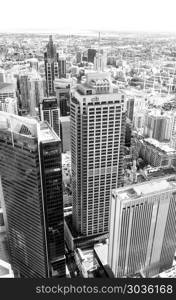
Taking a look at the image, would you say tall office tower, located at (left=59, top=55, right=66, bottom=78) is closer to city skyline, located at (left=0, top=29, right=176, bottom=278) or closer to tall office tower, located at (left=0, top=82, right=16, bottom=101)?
tall office tower, located at (left=0, top=82, right=16, bottom=101)

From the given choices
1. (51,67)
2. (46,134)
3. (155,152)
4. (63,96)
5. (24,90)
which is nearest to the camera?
(46,134)

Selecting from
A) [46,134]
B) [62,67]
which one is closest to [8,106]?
[62,67]

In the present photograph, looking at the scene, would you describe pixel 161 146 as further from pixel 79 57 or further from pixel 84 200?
pixel 79 57

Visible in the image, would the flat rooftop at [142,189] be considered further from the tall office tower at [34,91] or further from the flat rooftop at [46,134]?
the tall office tower at [34,91]

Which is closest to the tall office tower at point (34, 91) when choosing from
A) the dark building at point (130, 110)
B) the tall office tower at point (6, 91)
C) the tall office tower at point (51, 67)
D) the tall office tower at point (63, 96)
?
the tall office tower at point (51, 67)

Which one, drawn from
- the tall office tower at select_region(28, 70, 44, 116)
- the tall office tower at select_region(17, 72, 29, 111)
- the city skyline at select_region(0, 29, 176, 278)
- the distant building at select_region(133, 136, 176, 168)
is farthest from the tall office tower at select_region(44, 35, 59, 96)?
the city skyline at select_region(0, 29, 176, 278)
